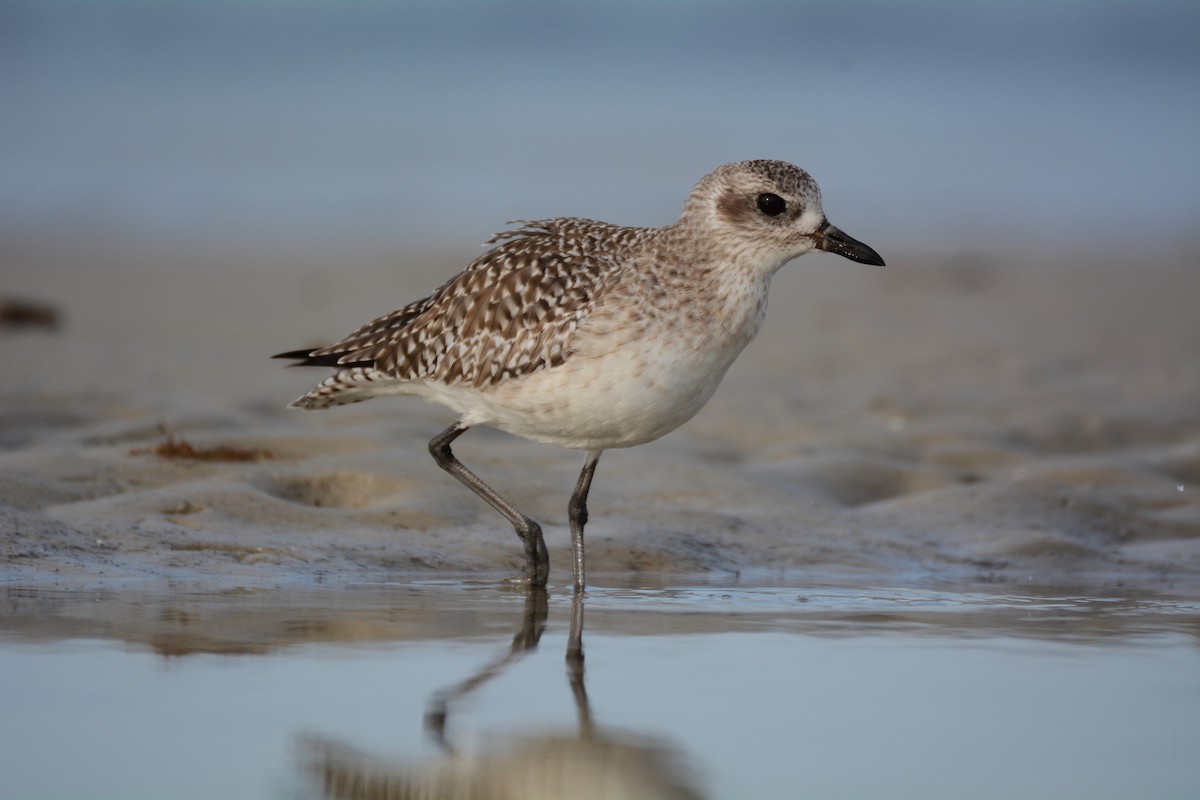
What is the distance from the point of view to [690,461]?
1003cm

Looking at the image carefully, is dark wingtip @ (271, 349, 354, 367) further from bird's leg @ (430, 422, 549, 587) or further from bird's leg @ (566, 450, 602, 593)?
bird's leg @ (566, 450, 602, 593)

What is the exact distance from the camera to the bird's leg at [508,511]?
7.62 meters

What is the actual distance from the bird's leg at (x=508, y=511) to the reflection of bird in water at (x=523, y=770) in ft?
8.27

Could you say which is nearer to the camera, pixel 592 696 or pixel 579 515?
pixel 592 696

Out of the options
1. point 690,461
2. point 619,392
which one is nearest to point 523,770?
point 619,392

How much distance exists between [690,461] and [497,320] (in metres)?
2.50

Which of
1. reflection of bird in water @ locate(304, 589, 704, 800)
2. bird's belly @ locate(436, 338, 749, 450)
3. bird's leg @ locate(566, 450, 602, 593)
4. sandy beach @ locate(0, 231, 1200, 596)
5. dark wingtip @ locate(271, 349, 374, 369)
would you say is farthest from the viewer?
dark wingtip @ locate(271, 349, 374, 369)

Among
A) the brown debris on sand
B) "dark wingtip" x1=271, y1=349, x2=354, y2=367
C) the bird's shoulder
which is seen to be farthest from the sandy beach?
the bird's shoulder

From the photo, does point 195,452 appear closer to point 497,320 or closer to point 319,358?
point 319,358

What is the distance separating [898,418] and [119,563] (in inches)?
233

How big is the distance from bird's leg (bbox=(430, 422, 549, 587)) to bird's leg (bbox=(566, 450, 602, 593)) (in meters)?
0.14

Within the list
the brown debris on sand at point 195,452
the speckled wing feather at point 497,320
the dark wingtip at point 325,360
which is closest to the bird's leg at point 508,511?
the speckled wing feather at point 497,320

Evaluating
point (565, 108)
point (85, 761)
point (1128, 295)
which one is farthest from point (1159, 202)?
point (85, 761)

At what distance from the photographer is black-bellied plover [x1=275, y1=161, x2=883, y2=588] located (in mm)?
7348
